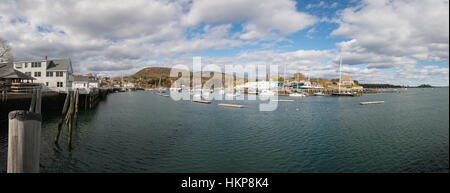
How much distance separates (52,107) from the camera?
96.9ft

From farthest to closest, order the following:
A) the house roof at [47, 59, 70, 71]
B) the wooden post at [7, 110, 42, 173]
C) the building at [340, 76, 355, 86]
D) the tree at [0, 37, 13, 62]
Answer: the building at [340, 76, 355, 86]
the house roof at [47, 59, 70, 71]
the tree at [0, 37, 13, 62]
the wooden post at [7, 110, 42, 173]

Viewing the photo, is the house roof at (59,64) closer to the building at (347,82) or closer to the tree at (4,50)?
the tree at (4,50)

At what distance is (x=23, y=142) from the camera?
159 inches

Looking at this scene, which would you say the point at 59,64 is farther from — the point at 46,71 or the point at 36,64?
the point at 36,64

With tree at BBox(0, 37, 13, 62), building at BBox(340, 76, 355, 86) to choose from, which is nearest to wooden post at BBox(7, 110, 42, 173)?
tree at BBox(0, 37, 13, 62)

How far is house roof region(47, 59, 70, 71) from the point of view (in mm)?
46447

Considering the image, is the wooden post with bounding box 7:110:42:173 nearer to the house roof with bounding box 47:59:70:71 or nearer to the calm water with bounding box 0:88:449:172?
the calm water with bounding box 0:88:449:172

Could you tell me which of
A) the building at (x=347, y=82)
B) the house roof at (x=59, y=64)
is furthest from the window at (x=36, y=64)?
the building at (x=347, y=82)

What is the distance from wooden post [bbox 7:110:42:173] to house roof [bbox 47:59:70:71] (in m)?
52.9

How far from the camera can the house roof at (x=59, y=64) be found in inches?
1829

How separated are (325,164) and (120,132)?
18.0 metres

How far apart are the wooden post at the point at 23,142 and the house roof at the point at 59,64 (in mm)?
52919

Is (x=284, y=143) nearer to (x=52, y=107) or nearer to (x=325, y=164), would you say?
(x=325, y=164)
